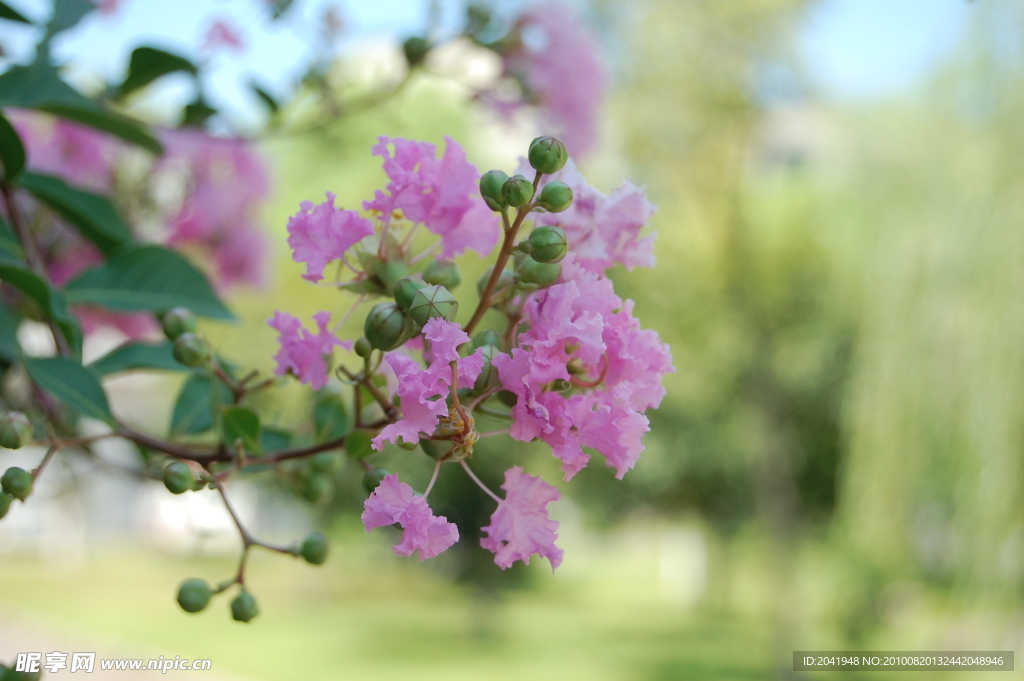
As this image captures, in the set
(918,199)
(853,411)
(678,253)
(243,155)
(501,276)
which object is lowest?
(501,276)

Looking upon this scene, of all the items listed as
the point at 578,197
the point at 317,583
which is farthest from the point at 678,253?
the point at 578,197

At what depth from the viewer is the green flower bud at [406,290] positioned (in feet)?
1.43

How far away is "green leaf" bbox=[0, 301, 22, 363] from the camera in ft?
2.50

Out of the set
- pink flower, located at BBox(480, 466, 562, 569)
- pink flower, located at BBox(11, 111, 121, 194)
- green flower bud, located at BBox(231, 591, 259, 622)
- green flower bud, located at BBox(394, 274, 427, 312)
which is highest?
pink flower, located at BBox(11, 111, 121, 194)

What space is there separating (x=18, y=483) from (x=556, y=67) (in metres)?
0.80

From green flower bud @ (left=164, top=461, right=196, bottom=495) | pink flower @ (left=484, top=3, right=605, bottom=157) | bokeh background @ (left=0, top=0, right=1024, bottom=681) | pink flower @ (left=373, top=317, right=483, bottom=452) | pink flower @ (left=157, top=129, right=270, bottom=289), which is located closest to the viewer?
pink flower @ (left=373, top=317, right=483, bottom=452)

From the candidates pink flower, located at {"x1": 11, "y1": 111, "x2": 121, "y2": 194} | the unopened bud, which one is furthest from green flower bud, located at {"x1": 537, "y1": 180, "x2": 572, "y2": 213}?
pink flower, located at {"x1": 11, "y1": 111, "x2": 121, "y2": 194}

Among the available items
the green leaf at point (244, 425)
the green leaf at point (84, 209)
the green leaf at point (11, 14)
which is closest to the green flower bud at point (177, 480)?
the green leaf at point (244, 425)

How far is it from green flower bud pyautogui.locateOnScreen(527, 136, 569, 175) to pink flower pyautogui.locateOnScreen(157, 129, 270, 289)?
3.04ft

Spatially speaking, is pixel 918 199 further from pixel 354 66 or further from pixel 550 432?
pixel 550 432

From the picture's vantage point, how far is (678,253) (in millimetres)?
7363

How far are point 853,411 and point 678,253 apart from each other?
3.18 meters

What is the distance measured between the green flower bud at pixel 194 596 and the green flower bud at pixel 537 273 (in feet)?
1.05

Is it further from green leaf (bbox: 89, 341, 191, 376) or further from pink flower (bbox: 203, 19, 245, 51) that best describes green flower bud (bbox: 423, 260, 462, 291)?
pink flower (bbox: 203, 19, 245, 51)
